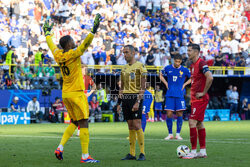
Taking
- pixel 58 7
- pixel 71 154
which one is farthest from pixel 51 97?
pixel 71 154

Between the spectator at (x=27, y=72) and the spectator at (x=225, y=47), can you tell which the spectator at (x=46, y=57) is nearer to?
the spectator at (x=27, y=72)

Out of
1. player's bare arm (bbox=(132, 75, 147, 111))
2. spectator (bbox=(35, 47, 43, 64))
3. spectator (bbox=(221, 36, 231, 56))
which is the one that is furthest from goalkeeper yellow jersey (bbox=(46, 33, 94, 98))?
spectator (bbox=(221, 36, 231, 56))

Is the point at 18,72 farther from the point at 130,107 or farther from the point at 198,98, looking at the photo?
the point at 198,98

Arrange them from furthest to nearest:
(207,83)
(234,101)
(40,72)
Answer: (234,101), (40,72), (207,83)

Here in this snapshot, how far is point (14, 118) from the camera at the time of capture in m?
24.6

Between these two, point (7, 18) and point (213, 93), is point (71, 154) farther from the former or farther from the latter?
point (213, 93)

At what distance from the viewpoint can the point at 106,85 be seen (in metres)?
28.2

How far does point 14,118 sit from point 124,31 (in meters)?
8.71

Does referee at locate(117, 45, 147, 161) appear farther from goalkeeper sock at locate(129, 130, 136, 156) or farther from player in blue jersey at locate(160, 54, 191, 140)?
player in blue jersey at locate(160, 54, 191, 140)

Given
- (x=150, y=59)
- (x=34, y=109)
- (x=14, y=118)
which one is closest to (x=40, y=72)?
(x=34, y=109)

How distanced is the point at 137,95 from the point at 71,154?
2.00m

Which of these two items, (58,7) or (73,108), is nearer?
(73,108)

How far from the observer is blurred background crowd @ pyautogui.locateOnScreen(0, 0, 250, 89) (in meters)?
25.3

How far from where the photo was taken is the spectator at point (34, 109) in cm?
2495
